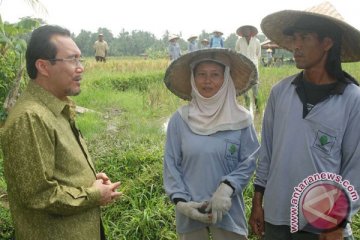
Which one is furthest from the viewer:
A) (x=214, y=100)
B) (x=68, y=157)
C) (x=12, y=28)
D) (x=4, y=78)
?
(x=4, y=78)

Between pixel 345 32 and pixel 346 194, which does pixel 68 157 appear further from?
pixel 345 32

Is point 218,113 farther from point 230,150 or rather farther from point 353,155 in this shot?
point 353,155

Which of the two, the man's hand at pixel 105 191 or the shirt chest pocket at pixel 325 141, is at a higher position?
the shirt chest pocket at pixel 325 141

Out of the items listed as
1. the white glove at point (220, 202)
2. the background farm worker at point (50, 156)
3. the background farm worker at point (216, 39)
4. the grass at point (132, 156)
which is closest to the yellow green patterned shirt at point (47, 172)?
the background farm worker at point (50, 156)

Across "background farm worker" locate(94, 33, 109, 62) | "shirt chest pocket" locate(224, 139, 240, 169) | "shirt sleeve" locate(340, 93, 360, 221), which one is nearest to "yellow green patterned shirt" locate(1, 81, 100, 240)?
"shirt chest pocket" locate(224, 139, 240, 169)

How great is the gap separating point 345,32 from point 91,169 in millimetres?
1421

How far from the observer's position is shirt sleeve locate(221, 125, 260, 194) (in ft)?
6.81

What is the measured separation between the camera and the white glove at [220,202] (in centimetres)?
199

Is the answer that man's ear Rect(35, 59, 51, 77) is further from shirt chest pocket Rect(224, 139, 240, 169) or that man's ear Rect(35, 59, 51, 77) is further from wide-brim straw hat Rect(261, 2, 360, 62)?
wide-brim straw hat Rect(261, 2, 360, 62)

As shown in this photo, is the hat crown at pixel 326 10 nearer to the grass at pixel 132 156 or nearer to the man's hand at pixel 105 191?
the man's hand at pixel 105 191

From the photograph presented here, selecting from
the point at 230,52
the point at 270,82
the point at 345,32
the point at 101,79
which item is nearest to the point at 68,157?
the point at 230,52

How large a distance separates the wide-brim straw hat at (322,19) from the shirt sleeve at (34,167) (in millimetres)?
1314

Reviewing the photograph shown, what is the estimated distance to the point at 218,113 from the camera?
85.2 inches

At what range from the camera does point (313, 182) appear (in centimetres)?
182
